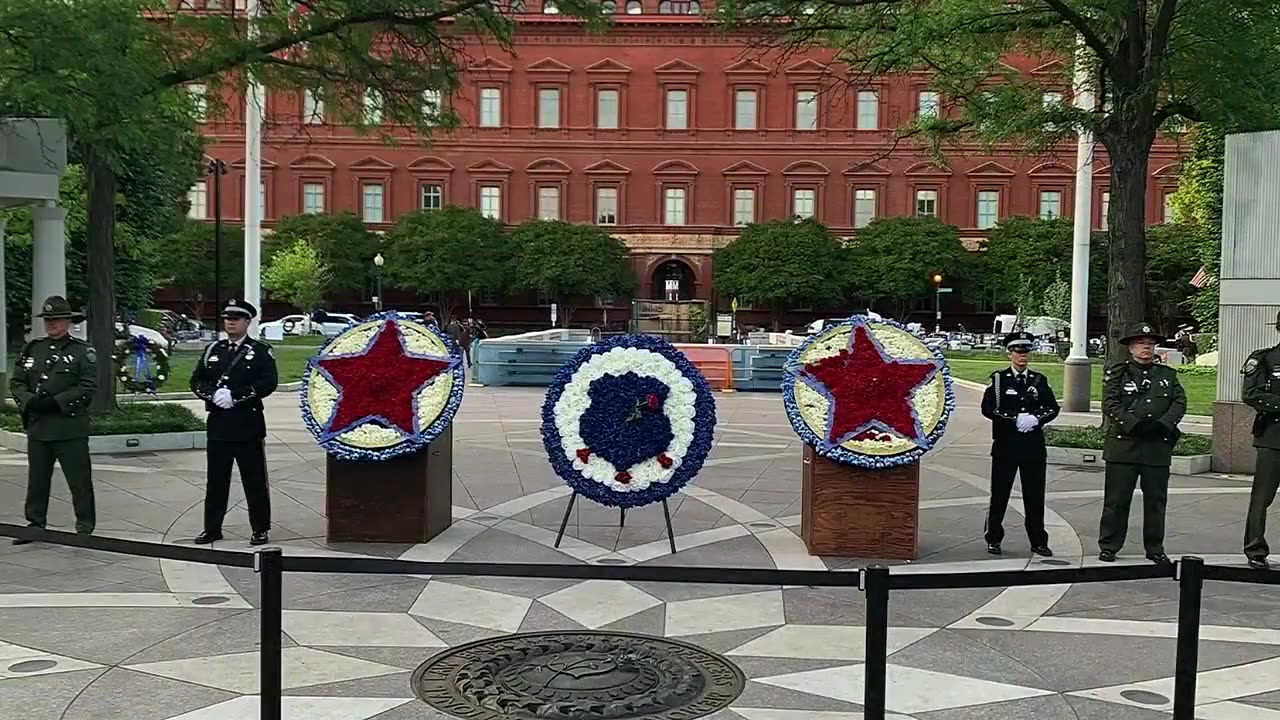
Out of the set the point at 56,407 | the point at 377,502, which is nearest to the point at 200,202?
the point at 56,407

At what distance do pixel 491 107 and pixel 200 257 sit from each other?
17724 mm

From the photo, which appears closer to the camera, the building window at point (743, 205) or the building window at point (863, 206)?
the building window at point (863, 206)

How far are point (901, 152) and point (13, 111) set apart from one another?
5231 cm

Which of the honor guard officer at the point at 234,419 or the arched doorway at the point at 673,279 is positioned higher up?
the arched doorway at the point at 673,279

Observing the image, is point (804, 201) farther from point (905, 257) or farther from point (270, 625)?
point (270, 625)

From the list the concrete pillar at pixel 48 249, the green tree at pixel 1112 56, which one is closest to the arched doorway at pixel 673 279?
the green tree at pixel 1112 56

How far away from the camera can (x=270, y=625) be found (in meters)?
4.66

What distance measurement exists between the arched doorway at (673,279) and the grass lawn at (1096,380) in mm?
21922

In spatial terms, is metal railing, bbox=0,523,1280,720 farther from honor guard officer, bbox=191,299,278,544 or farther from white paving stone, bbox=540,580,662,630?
honor guard officer, bbox=191,299,278,544

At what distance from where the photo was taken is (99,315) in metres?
16.1

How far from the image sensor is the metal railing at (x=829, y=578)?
14.9 ft

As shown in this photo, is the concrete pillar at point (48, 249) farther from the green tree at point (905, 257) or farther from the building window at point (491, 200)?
the green tree at point (905, 257)

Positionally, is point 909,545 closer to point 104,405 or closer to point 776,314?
point 104,405

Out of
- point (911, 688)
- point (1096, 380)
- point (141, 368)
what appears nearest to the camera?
point (911, 688)
